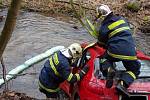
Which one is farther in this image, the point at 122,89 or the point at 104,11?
the point at 104,11

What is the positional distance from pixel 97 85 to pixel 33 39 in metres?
7.41

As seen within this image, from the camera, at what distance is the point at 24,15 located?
56.1 feet

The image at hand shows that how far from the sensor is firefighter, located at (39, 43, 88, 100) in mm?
7791

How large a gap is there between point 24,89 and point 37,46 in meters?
3.87

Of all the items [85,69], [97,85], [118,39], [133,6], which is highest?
[118,39]

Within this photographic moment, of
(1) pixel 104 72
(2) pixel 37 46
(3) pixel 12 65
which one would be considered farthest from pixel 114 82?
(2) pixel 37 46

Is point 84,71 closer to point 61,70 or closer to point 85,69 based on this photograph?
point 85,69

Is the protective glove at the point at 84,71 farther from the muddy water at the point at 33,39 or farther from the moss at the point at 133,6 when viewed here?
the moss at the point at 133,6

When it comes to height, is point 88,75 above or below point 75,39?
above

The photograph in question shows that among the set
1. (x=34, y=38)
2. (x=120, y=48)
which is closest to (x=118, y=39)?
(x=120, y=48)

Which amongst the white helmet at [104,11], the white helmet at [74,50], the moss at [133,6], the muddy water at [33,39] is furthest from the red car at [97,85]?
the moss at [133,6]

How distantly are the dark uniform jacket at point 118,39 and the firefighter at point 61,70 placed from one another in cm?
54

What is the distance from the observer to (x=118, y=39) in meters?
7.77

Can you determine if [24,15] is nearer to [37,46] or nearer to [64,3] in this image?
[64,3]
